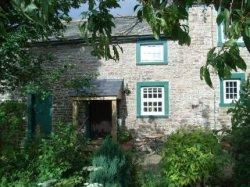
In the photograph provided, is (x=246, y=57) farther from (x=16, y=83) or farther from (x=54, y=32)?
(x=16, y=83)

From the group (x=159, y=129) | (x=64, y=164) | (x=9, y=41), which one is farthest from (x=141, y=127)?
(x=64, y=164)

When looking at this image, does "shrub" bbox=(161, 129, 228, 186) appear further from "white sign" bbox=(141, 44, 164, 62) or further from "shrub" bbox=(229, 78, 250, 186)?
"white sign" bbox=(141, 44, 164, 62)

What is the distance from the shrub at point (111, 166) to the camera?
8.26 metres

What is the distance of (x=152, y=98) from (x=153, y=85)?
2.01 ft

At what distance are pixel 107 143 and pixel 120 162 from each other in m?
0.44

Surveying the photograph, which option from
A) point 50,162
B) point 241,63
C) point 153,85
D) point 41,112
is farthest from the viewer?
point 41,112

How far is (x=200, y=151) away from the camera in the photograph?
31.8 ft

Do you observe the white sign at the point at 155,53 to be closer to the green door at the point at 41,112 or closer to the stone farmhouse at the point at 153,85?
the stone farmhouse at the point at 153,85

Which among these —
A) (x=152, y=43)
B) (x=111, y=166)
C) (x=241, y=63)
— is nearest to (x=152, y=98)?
(x=152, y=43)

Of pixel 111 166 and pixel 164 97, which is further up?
pixel 164 97

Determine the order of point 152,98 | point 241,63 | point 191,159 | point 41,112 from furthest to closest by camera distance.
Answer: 1. point 41,112
2. point 152,98
3. point 191,159
4. point 241,63

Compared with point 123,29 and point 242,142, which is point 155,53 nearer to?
point 123,29

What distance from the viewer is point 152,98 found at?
22094 millimetres

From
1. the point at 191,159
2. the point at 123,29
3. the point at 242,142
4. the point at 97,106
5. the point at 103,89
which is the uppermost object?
the point at 123,29
